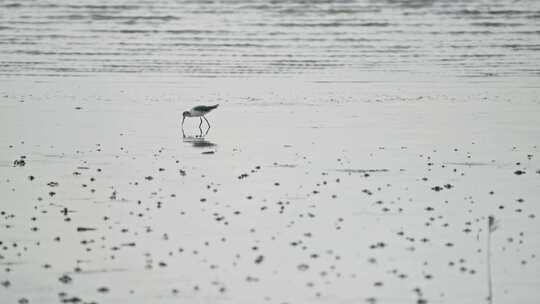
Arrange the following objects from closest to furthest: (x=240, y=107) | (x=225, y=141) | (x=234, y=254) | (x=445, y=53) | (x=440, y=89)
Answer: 1. (x=234, y=254)
2. (x=225, y=141)
3. (x=240, y=107)
4. (x=440, y=89)
5. (x=445, y=53)

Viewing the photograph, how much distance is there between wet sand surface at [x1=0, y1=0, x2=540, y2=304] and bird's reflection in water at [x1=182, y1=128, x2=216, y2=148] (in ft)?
0.47

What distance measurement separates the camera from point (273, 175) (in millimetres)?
21469

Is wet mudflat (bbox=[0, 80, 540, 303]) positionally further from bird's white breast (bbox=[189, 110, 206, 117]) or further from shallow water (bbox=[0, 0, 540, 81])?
shallow water (bbox=[0, 0, 540, 81])

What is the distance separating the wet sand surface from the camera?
14.6m

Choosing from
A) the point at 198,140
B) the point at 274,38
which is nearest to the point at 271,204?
the point at 198,140

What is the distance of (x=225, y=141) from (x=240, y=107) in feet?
19.5

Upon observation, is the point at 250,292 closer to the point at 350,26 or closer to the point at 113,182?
the point at 113,182

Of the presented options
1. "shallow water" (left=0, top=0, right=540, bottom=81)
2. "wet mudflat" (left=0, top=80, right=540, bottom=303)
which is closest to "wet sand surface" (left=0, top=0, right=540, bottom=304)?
"wet mudflat" (left=0, top=80, right=540, bottom=303)

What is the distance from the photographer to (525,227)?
17.2 m

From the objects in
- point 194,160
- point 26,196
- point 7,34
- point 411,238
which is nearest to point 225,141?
point 194,160

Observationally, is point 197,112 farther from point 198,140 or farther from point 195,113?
point 198,140

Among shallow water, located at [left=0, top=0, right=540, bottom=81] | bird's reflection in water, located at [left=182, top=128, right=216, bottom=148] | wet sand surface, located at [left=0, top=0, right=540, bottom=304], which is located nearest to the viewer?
wet sand surface, located at [left=0, top=0, right=540, bottom=304]

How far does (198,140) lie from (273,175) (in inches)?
213

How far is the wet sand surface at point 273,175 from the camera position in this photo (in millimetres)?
14586
